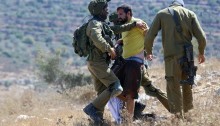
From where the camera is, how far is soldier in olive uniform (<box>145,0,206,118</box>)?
709 centimetres

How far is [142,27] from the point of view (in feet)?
25.1

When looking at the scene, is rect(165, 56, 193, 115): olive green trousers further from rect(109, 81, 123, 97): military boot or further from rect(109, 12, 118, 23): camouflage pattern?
rect(109, 12, 118, 23): camouflage pattern

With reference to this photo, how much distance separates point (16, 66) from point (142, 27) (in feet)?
248

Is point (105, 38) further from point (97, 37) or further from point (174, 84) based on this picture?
point (174, 84)

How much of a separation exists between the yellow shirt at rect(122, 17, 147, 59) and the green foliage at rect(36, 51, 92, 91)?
16893mm

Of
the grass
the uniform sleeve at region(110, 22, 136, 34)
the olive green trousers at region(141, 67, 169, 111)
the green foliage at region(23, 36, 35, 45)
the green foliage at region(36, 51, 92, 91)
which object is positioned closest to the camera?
the grass

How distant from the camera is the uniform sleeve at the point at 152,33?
714 centimetres

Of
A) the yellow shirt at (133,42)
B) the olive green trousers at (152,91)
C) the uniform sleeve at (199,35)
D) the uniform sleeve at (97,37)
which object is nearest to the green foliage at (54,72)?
the olive green trousers at (152,91)

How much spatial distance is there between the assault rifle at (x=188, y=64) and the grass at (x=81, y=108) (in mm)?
424

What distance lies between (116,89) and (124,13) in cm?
117

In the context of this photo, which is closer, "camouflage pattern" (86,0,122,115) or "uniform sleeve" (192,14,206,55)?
"uniform sleeve" (192,14,206,55)

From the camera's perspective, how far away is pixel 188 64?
7.13 metres

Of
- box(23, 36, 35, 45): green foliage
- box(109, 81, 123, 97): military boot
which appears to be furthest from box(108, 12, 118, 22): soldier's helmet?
box(23, 36, 35, 45): green foliage

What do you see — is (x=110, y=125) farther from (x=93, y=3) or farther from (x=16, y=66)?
(x=16, y=66)
